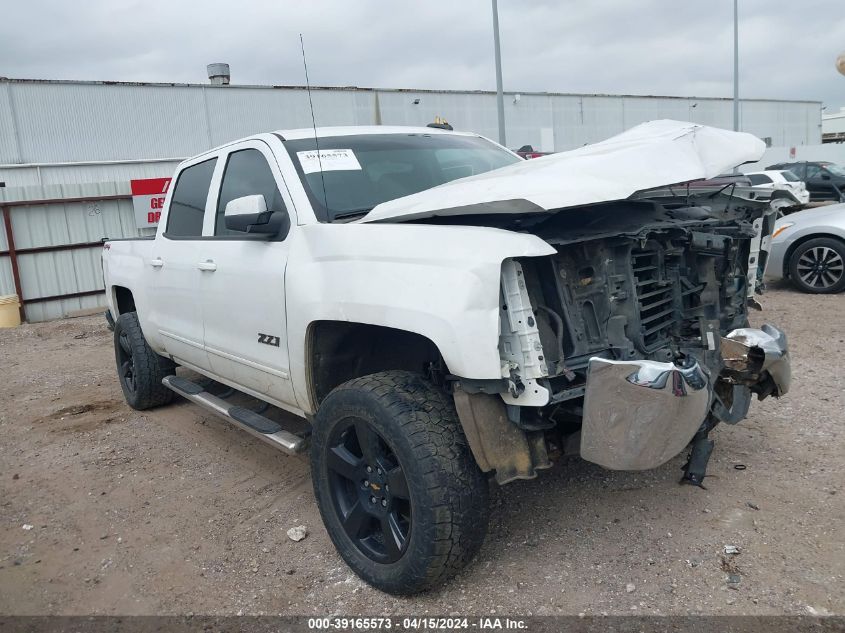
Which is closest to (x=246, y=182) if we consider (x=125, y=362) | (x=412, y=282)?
(x=412, y=282)

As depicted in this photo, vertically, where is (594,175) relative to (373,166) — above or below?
below

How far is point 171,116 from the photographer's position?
2144 centimetres

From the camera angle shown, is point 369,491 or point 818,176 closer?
point 369,491

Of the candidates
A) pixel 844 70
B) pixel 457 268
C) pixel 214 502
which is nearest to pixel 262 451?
pixel 214 502

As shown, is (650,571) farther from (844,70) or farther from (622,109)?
(622,109)

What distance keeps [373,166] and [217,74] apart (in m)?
20.2

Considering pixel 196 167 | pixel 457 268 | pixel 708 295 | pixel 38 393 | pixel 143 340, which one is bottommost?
pixel 38 393

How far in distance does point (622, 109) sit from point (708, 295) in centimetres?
3195

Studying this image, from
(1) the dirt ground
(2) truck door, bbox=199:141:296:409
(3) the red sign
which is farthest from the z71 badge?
(3) the red sign

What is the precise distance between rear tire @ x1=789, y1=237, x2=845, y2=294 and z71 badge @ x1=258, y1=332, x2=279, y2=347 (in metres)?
7.54

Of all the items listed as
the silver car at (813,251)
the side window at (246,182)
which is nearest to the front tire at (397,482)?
the side window at (246,182)

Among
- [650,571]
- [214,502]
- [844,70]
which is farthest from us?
[844,70]

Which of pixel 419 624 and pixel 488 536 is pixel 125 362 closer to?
pixel 488 536

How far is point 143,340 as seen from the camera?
18.3 ft
